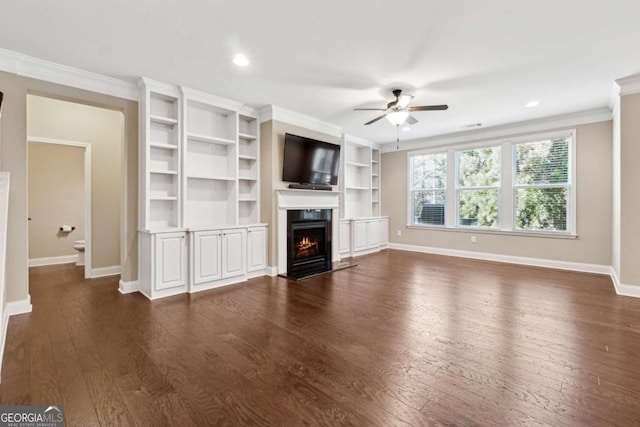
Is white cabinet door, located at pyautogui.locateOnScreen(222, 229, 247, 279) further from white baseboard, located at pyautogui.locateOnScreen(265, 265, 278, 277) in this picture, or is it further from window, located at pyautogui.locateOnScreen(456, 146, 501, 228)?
window, located at pyautogui.locateOnScreen(456, 146, 501, 228)

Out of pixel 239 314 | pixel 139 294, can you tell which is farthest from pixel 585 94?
pixel 139 294

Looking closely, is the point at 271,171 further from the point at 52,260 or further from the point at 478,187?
the point at 52,260

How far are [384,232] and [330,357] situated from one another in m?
5.74

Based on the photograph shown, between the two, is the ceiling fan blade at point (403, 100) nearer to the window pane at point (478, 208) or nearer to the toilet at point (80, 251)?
the window pane at point (478, 208)

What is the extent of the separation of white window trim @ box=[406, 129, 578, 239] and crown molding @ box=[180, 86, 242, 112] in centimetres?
461

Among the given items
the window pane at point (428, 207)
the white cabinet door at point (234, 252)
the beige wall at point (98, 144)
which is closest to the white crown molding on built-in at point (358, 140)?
the window pane at point (428, 207)

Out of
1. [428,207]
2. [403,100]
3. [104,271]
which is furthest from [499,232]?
[104,271]

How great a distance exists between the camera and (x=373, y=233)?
23.8ft

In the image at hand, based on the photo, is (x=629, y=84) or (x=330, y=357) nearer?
(x=330, y=357)

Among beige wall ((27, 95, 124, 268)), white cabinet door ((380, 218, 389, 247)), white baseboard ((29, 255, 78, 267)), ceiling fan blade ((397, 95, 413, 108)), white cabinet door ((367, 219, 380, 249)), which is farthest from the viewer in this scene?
white cabinet door ((380, 218, 389, 247))

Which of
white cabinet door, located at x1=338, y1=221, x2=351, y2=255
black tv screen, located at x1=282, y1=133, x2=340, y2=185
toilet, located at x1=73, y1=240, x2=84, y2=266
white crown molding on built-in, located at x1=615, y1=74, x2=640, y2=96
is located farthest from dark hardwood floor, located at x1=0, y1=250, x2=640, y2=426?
white crown molding on built-in, located at x1=615, y1=74, x2=640, y2=96

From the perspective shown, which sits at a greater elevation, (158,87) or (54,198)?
(158,87)

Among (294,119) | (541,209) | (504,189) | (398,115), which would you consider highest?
(294,119)

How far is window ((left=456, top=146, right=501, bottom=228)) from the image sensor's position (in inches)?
243
